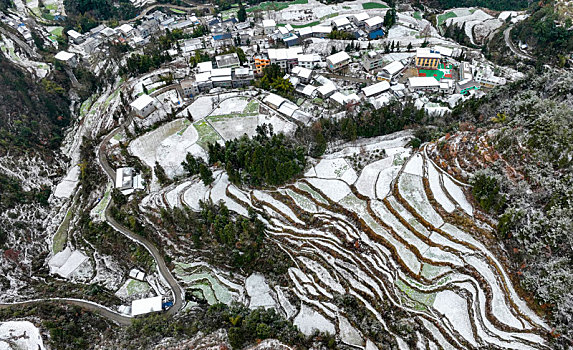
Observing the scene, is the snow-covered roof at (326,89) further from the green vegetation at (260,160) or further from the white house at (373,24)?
the white house at (373,24)

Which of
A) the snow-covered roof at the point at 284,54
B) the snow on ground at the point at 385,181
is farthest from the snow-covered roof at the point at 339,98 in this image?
the snow on ground at the point at 385,181

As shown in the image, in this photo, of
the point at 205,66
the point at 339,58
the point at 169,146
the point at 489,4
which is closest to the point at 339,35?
the point at 339,58

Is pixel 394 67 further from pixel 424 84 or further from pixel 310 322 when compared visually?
pixel 310 322

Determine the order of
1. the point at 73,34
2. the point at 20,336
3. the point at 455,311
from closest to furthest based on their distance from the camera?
the point at 455,311, the point at 20,336, the point at 73,34

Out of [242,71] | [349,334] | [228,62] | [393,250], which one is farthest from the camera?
[228,62]

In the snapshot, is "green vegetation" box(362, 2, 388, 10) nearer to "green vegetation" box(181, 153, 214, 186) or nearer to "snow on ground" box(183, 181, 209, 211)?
"green vegetation" box(181, 153, 214, 186)

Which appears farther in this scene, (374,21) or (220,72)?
(374,21)

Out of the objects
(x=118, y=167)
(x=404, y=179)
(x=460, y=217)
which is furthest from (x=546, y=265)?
(x=118, y=167)

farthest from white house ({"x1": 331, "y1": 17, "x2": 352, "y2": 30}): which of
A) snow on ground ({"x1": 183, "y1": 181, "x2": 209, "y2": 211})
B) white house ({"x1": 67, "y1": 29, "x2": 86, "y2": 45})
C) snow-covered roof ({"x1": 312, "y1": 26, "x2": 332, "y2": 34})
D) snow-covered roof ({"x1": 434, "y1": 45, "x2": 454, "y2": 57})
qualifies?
white house ({"x1": 67, "y1": 29, "x2": 86, "y2": 45})
